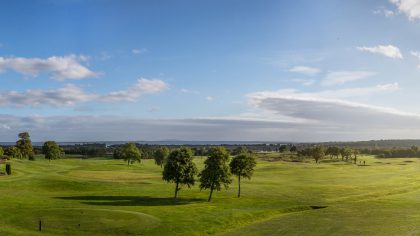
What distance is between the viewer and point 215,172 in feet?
266

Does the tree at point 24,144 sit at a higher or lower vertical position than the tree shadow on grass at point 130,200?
higher

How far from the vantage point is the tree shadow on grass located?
235ft

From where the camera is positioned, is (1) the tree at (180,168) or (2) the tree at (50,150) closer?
(1) the tree at (180,168)

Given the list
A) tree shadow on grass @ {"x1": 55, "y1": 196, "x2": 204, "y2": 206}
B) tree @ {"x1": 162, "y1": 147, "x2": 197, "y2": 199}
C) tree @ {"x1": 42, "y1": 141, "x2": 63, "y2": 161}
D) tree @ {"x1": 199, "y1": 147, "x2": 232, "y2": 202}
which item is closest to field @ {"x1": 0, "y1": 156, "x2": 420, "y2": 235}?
tree shadow on grass @ {"x1": 55, "y1": 196, "x2": 204, "y2": 206}

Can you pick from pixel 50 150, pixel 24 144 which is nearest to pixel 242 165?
pixel 50 150

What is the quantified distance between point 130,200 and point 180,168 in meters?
11.1

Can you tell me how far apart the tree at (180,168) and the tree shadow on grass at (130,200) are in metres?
3.77

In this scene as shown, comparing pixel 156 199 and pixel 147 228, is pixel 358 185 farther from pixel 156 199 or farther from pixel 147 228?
pixel 147 228

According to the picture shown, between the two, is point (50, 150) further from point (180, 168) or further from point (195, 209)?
point (195, 209)

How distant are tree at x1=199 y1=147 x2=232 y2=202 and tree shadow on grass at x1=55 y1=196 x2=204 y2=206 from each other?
12.1ft

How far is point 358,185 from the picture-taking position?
10788 cm

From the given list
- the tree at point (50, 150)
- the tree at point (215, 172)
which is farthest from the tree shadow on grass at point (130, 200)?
the tree at point (50, 150)

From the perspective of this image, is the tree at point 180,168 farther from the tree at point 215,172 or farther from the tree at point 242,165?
the tree at point 242,165

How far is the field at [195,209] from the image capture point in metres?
53.9
